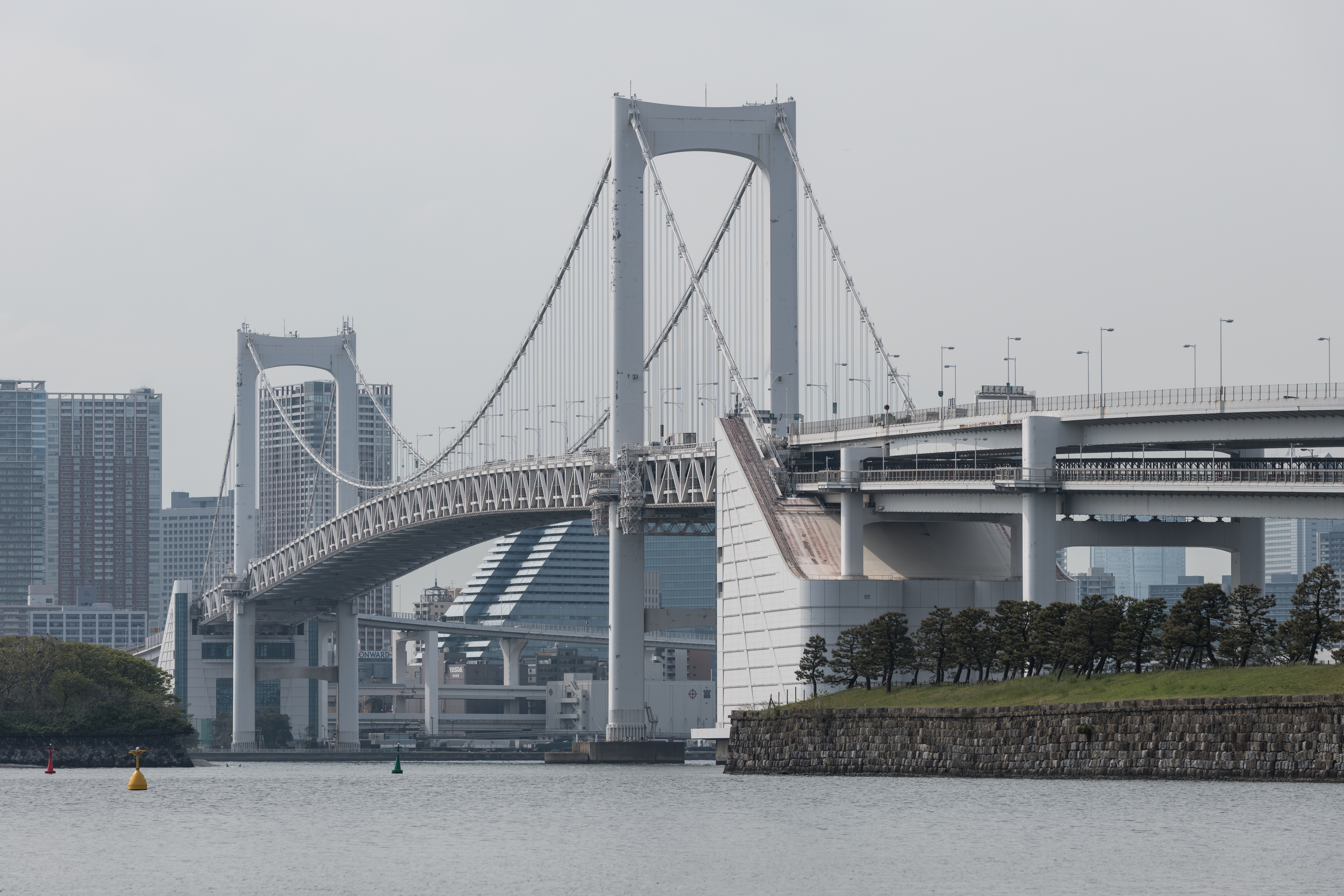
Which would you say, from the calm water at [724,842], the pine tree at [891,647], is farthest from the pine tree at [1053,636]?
the pine tree at [891,647]

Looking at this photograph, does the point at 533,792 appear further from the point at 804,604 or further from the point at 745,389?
the point at 745,389

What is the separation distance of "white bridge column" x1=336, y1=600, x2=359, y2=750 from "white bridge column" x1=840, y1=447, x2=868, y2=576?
77.7 meters

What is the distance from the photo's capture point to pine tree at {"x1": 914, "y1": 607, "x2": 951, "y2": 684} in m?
76.8

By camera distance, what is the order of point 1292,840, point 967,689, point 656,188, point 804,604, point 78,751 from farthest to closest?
1. point 78,751
2. point 656,188
3. point 804,604
4. point 967,689
5. point 1292,840

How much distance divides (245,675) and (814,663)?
8505 cm

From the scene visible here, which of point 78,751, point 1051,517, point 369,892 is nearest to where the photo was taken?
point 369,892

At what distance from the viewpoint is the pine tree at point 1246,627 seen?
63.8m

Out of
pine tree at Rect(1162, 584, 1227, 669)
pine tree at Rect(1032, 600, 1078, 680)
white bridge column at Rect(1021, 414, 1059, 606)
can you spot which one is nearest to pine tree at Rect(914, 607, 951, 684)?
white bridge column at Rect(1021, 414, 1059, 606)

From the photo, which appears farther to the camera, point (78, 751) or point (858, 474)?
point (78, 751)

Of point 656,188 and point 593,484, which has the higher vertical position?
point 656,188

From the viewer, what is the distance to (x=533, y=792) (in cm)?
7931

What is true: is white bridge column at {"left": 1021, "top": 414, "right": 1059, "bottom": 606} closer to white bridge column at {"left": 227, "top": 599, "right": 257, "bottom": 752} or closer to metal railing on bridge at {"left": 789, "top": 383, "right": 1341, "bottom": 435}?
metal railing on bridge at {"left": 789, "top": 383, "right": 1341, "bottom": 435}

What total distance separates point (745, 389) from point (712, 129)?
45.7 feet

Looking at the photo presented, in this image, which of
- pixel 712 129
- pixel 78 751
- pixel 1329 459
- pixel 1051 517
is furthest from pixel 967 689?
pixel 78 751
